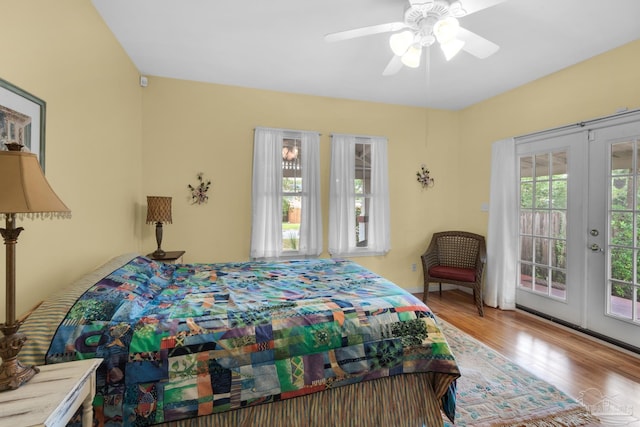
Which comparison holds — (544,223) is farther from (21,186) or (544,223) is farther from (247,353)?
(21,186)

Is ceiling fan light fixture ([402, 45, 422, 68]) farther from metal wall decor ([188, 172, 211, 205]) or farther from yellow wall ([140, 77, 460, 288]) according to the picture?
metal wall decor ([188, 172, 211, 205])

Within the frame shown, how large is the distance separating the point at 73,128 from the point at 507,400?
3.40 m

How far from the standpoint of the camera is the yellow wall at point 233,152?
3.46 metres

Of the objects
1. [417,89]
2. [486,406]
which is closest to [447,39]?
[417,89]

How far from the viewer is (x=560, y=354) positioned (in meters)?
2.59

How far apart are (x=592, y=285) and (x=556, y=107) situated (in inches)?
74.4

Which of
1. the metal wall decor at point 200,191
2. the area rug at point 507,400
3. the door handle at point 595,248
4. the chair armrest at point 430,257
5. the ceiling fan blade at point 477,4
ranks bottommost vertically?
the area rug at point 507,400

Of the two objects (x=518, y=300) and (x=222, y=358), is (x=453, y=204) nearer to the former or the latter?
(x=518, y=300)

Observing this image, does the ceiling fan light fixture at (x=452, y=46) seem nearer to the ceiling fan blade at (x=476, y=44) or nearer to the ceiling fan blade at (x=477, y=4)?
the ceiling fan blade at (x=476, y=44)

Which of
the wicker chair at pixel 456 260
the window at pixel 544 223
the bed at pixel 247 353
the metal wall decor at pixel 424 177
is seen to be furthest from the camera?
the metal wall decor at pixel 424 177

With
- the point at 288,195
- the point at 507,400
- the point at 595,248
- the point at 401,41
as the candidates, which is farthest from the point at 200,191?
the point at 595,248

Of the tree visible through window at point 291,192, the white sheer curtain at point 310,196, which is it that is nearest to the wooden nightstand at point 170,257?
the tree visible through window at point 291,192

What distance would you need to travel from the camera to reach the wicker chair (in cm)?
366

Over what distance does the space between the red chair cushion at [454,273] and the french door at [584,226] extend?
2.11 feet
